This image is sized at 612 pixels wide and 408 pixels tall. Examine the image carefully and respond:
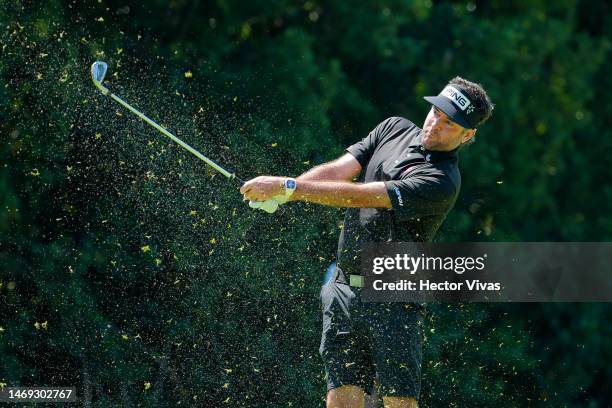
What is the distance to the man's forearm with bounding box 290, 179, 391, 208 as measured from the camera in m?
3.86

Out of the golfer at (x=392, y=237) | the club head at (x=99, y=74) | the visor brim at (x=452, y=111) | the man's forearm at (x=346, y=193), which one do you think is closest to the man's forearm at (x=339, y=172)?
Result: the golfer at (x=392, y=237)

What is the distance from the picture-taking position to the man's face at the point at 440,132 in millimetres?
4035

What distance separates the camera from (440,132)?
4.04 m

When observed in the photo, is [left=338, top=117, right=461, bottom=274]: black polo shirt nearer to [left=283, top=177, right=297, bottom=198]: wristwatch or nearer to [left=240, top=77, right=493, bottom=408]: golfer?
[left=240, top=77, right=493, bottom=408]: golfer

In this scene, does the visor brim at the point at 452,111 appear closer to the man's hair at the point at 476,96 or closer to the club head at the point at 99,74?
the man's hair at the point at 476,96

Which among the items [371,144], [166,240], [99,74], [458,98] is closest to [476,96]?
[458,98]

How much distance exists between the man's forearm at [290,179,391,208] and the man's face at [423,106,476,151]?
313mm

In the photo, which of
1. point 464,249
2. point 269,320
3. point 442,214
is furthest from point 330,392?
point 464,249

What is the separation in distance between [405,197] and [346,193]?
0.23m

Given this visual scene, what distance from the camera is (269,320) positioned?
19.4 feet

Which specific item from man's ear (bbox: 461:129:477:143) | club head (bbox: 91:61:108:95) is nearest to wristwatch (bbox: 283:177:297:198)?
man's ear (bbox: 461:129:477:143)

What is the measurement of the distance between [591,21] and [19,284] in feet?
27.8

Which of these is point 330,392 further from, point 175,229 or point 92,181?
point 92,181

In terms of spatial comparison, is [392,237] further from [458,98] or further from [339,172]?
[458,98]
